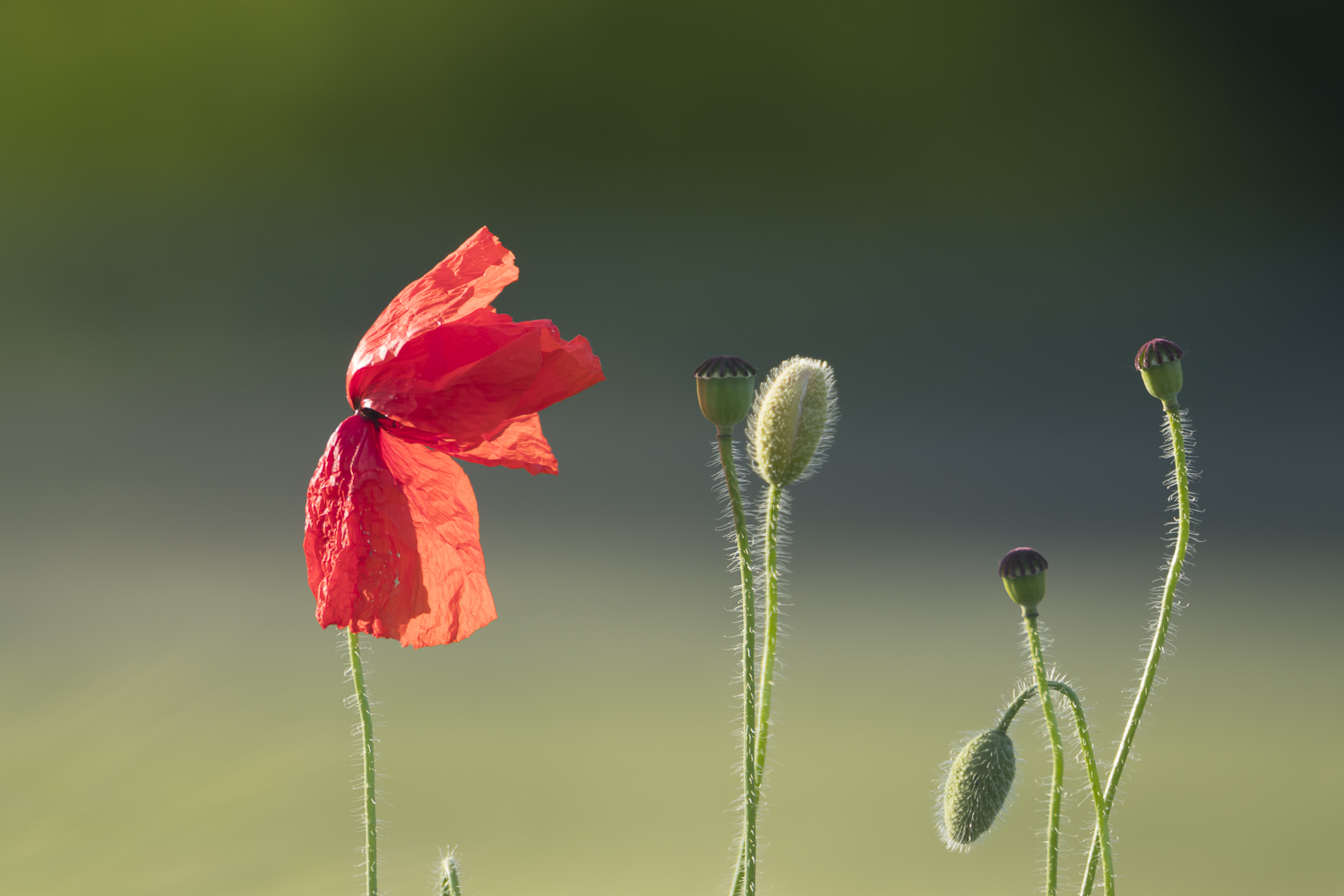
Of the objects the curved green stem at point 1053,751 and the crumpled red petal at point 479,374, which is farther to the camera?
the curved green stem at point 1053,751

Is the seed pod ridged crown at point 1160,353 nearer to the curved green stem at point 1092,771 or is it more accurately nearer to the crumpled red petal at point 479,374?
the curved green stem at point 1092,771

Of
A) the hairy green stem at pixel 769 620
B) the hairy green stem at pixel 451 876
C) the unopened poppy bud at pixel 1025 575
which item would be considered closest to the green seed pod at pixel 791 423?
the hairy green stem at pixel 769 620

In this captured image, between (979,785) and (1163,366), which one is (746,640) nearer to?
(979,785)

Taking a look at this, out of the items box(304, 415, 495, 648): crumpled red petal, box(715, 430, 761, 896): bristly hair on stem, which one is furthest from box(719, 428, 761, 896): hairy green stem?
box(304, 415, 495, 648): crumpled red petal

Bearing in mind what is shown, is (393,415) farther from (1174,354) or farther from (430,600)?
(1174,354)

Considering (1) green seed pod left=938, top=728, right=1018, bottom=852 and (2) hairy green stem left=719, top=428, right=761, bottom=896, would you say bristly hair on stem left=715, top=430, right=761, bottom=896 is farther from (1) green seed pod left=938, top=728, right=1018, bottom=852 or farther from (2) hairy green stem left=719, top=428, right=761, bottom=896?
(1) green seed pod left=938, top=728, right=1018, bottom=852

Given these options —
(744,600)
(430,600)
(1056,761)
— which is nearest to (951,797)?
(1056,761)
